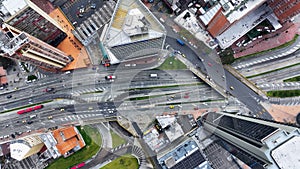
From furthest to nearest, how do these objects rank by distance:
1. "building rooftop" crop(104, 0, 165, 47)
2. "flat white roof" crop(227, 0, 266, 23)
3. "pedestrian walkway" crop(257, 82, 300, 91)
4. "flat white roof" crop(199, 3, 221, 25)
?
"pedestrian walkway" crop(257, 82, 300, 91), "flat white roof" crop(199, 3, 221, 25), "flat white roof" crop(227, 0, 266, 23), "building rooftop" crop(104, 0, 165, 47)

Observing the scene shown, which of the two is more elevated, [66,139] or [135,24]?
[135,24]

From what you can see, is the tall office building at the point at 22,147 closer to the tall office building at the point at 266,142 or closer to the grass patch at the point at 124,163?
the grass patch at the point at 124,163

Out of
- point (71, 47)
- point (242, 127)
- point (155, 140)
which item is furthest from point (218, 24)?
point (71, 47)

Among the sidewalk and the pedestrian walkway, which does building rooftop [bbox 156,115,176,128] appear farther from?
the pedestrian walkway

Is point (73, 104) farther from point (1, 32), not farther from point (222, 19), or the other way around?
point (222, 19)

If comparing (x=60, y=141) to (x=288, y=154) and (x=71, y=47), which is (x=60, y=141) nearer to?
(x=71, y=47)

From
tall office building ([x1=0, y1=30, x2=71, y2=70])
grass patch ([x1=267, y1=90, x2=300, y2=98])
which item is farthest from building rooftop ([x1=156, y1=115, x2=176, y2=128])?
tall office building ([x1=0, y1=30, x2=71, y2=70])
